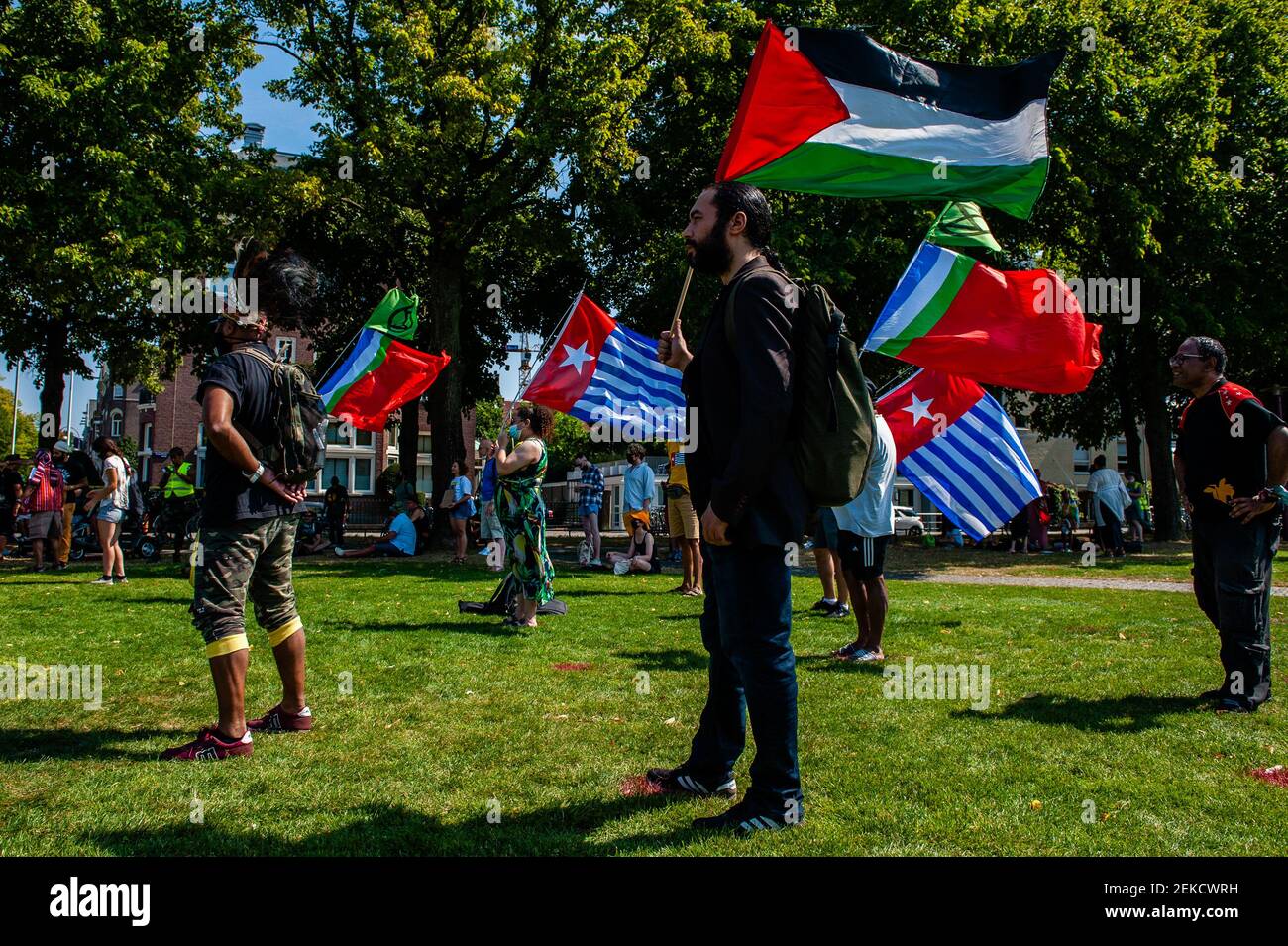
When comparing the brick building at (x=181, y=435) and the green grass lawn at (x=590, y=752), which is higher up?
the brick building at (x=181, y=435)

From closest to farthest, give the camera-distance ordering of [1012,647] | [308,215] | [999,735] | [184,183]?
[999,735] < [1012,647] < [184,183] < [308,215]

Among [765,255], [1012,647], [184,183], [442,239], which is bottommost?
[1012,647]

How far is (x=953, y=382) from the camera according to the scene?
884cm

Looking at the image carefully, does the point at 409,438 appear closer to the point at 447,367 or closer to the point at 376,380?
the point at 447,367

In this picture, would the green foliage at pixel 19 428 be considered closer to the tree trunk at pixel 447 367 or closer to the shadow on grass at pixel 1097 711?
the tree trunk at pixel 447 367

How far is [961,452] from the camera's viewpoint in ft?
28.6

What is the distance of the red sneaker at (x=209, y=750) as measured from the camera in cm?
425

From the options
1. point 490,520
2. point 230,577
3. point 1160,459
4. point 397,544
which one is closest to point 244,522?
point 230,577

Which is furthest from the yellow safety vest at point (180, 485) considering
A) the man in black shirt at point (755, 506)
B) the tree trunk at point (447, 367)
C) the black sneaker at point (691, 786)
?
the man in black shirt at point (755, 506)

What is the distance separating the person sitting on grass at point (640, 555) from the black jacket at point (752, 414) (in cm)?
1187

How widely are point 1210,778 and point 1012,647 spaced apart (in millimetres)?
3768

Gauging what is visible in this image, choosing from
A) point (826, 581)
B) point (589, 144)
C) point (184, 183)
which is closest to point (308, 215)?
point (184, 183)

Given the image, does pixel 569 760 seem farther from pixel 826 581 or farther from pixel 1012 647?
pixel 826 581

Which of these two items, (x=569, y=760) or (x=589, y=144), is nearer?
(x=569, y=760)
